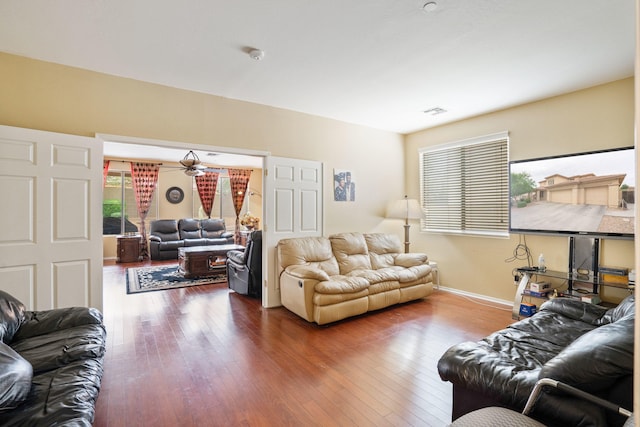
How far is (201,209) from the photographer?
9.55 metres

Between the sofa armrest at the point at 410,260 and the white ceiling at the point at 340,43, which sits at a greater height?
the white ceiling at the point at 340,43

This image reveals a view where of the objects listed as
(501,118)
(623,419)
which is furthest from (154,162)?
(623,419)

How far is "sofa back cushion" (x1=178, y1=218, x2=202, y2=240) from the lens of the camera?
8438 mm

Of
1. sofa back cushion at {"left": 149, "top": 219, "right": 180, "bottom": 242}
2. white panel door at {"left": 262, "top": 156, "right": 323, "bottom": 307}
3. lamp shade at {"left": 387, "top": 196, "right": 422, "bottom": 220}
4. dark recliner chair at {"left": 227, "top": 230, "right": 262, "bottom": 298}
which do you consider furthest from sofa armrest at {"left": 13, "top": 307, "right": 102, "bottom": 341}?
sofa back cushion at {"left": 149, "top": 219, "right": 180, "bottom": 242}

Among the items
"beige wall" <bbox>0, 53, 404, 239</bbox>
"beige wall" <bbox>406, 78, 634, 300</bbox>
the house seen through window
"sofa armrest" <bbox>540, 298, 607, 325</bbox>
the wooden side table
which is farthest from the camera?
the house seen through window

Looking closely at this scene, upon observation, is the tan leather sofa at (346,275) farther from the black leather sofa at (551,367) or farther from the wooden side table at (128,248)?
the wooden side table at (128,248)

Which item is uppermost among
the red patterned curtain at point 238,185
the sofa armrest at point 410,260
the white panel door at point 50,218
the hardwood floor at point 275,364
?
the red patterned curtain at point 238,185

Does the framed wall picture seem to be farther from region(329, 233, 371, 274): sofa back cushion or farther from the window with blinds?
the window with blinds

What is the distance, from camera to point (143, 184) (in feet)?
27.6

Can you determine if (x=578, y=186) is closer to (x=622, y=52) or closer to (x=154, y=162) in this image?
(x=622, y=52)

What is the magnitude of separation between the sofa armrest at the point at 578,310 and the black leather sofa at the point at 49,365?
11.1 feet

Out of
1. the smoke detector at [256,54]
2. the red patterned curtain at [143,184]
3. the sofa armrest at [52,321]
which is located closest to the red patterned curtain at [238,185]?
the red patterned curtain at [143,184]

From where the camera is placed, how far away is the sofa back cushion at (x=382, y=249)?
4.61m

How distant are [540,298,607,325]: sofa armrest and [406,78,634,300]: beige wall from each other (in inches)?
43.9
